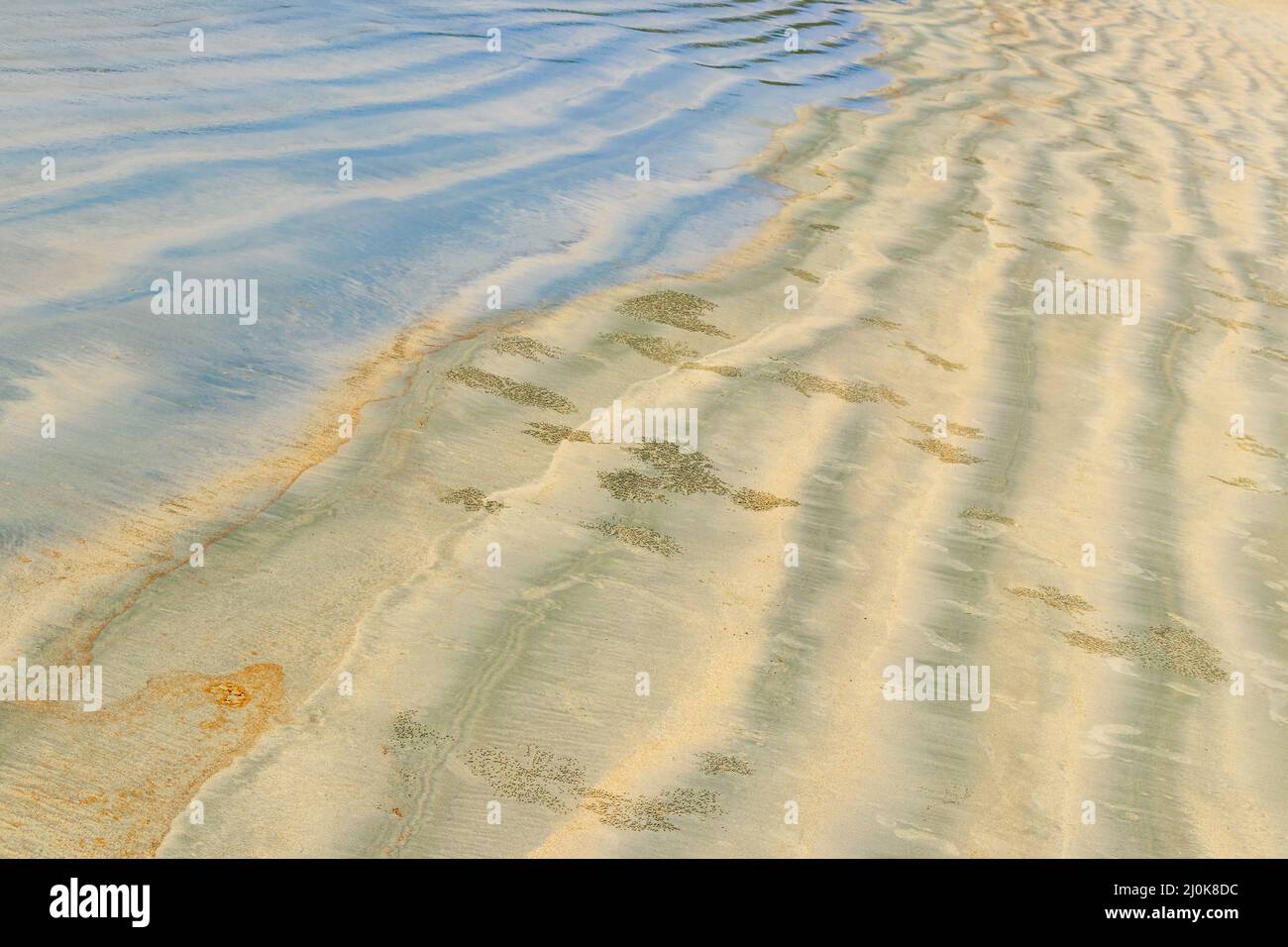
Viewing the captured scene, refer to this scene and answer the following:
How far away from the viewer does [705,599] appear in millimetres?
2922

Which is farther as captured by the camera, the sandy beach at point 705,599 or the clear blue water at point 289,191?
the clear blue water at point 289,191

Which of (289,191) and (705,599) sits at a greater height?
(289,191)

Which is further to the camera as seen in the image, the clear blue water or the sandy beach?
the clear blue water

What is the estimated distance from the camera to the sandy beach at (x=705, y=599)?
228cm

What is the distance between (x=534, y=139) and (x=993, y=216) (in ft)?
6.70

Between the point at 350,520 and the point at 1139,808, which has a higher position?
the point at 350,520

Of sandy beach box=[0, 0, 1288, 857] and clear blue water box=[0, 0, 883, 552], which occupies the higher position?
clear blue water box=[0, 0, 883, 552]

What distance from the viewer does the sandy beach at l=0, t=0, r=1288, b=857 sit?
228 cm

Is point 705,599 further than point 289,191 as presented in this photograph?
No

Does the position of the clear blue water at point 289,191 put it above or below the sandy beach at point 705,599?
above
